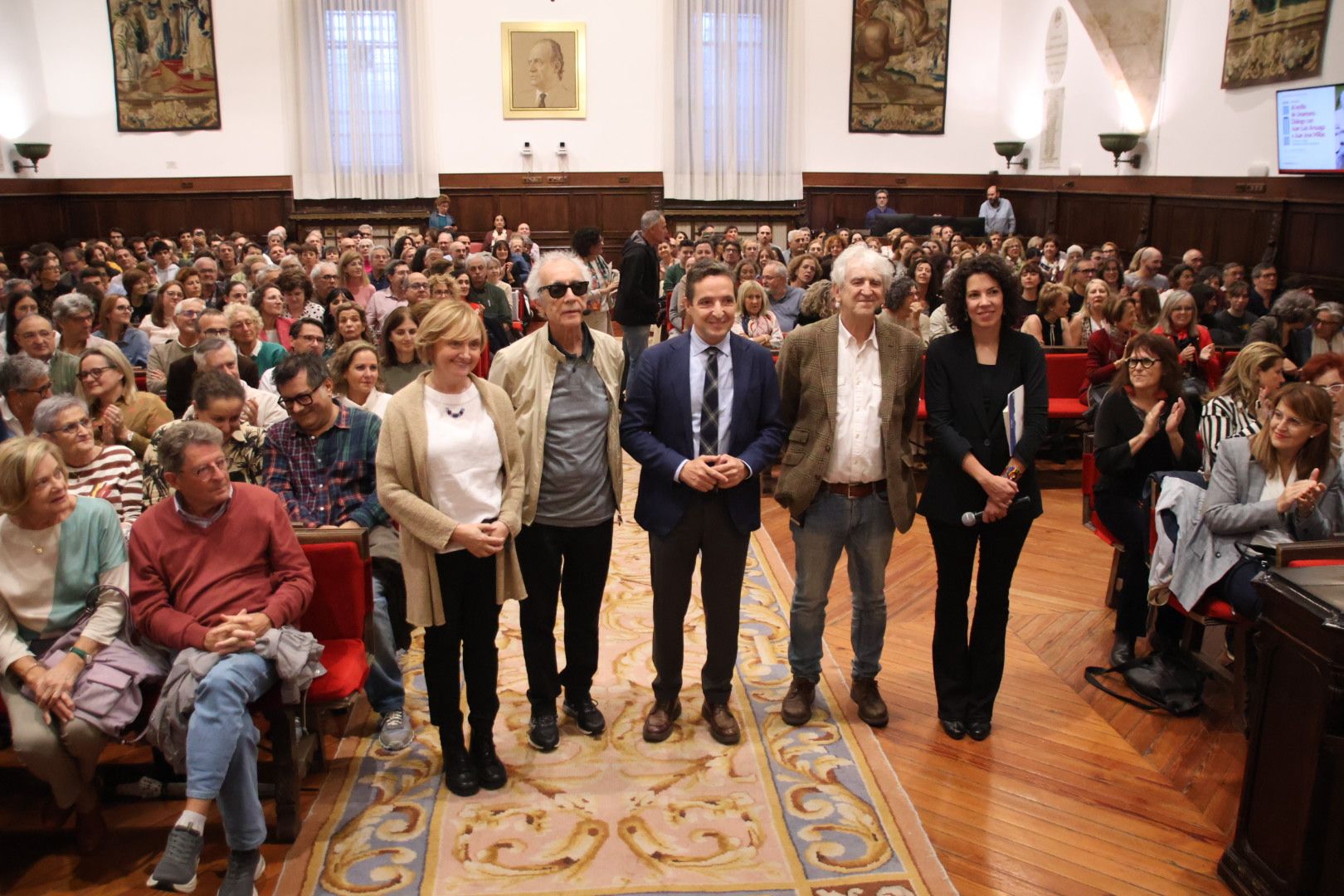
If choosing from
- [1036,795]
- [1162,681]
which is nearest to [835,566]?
[1036,795]

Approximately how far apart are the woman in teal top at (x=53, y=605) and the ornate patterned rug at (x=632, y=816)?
0.67m

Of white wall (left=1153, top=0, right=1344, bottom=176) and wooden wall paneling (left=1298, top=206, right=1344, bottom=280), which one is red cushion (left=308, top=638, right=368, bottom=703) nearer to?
wooden wall paneling (left=1298, top=206, right=1344, bottom=280)

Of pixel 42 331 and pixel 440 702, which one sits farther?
pixel 42 331

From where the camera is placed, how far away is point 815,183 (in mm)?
16922

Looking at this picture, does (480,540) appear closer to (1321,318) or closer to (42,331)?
(42,331)

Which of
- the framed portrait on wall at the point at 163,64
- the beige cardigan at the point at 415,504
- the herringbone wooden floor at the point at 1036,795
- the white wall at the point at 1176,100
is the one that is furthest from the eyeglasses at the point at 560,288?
the framed portrait on wall at the point at 163,64

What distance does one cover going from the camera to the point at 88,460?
368 centimetres

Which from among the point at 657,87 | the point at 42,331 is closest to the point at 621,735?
the point at 42,331

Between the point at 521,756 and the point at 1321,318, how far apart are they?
6113 millimetres

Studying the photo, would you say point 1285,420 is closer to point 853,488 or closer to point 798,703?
point 853,488

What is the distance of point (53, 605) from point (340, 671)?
33.5 inches

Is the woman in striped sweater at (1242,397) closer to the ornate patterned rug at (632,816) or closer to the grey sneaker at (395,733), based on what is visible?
the ornate patterned rug at (632,816)

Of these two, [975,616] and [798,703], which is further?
[798,703]

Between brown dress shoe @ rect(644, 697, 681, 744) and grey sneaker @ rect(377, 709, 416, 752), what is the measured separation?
84 cm
